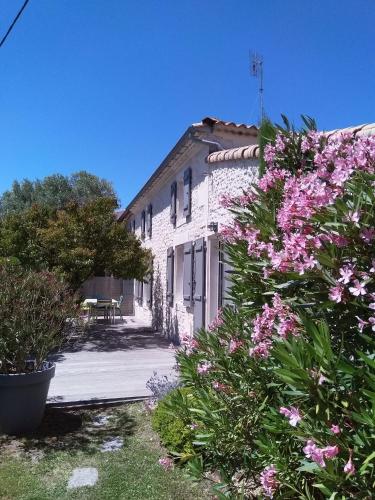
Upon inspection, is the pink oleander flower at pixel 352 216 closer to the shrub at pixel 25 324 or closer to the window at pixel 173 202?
the shrub at pixel 25 324

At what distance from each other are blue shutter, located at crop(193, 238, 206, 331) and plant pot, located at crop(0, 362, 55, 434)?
444 cm

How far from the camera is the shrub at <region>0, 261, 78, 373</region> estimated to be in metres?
5.20

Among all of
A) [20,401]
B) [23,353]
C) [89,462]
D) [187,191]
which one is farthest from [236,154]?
[89,462]

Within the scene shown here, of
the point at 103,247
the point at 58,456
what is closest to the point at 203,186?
the point at 103,247

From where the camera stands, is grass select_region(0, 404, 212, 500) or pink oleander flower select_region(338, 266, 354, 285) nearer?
pink oleander flower select_region(338, 266, 354, 285)

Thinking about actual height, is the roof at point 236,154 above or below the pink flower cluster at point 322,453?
above

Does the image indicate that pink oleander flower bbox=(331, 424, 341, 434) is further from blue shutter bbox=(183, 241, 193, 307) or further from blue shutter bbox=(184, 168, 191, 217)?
blue shutter bbox=(184, 168, 191, 217)

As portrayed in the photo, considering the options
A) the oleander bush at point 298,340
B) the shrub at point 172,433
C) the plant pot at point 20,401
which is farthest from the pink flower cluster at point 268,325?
the plant pot at point 20,401

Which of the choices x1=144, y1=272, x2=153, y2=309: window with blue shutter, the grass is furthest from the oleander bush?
x1=144, y1=272, x2=153, y2=309: window with blue shutter

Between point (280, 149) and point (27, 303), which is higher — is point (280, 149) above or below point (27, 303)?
above

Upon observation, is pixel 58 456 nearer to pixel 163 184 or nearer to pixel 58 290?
pixel 58 290

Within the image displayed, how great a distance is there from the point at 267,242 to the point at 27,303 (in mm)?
3843

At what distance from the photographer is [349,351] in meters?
1.80

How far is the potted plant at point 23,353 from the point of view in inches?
199
